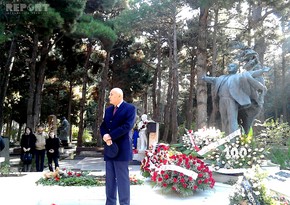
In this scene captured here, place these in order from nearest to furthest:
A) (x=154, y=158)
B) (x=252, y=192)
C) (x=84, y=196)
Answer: (x=252, y=192) < (x=84, y=196) < (x=154, y=158)

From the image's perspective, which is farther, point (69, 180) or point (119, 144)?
point (69, 180)

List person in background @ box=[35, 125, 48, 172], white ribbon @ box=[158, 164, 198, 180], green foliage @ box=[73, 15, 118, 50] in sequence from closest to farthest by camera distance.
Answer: white ribbon @ box=[158, 164, 198, 180]
person in background @ box=[35, 125, 48, 172]
green foliage @ box=[73, 15, 118, 50]

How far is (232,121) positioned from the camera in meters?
7.98

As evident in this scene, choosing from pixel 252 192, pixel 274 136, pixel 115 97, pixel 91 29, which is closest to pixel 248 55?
pixel 115 97

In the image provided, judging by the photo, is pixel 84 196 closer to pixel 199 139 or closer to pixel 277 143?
pixel 199 139

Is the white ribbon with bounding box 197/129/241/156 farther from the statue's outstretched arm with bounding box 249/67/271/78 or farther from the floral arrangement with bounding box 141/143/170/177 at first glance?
the statue's outstretched arm with bounding box 249/67/271/78

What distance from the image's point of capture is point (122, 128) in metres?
4.76

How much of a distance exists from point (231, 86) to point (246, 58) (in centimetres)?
111

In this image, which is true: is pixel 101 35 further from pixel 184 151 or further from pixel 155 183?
pixel 155 183

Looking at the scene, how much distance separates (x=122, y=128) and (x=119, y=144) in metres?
0.26

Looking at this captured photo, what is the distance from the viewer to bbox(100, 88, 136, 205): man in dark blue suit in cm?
480

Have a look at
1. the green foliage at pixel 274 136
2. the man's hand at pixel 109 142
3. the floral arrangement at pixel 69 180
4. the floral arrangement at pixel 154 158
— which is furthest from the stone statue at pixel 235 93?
the green foliage at pixel 274 136

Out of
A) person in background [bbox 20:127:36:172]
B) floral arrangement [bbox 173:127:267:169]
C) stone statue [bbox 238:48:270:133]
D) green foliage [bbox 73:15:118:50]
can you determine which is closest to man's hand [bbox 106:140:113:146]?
floral arrangement [bbox 173:127:267:169]

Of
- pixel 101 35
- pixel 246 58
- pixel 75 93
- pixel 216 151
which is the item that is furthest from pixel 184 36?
pixel 216 151
